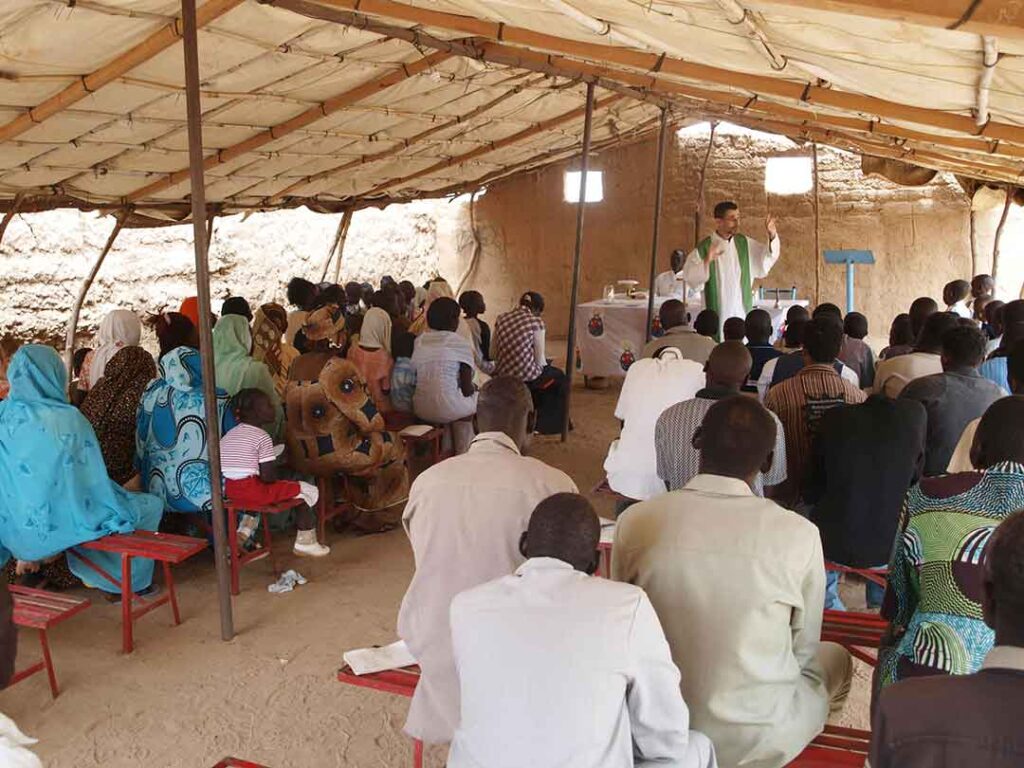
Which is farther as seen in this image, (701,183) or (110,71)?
(701,183)

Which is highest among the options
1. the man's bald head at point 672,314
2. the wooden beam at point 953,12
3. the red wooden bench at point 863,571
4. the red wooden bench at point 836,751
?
the wooden beam at point 953,12

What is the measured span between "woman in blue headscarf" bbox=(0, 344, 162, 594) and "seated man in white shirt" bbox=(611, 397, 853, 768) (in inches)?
108

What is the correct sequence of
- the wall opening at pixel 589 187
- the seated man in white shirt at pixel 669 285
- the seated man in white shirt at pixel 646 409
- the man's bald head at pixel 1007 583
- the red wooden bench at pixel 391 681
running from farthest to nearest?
1. the wall opening at pixel 589 187
2. the seated man in white shirt at pixel 669 285
3. the seated man in white shirt at pixel 646 409
4. the red wooden bench at pixel 391 681
5. the man's bald head at pixel 1007 583

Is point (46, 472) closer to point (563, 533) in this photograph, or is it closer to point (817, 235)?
point (563, 533)

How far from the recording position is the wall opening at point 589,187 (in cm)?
1330

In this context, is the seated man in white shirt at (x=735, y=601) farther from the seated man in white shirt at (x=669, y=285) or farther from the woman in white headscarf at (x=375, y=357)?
the seated man in white shirt at (x=669, y=285)

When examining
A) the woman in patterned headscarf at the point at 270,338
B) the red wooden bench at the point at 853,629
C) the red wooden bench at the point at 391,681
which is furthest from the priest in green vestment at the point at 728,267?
the red wooden bench at the point at 391,681

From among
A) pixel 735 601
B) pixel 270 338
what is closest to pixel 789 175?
pixel 270 338

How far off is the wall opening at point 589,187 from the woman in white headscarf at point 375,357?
765cm

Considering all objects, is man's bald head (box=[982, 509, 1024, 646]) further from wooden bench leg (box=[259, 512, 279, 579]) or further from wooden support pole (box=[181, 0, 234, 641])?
wooden bench leg (box=[259, 512, 279, 579])

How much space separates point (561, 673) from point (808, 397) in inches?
100

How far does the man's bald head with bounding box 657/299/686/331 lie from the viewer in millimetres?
5828

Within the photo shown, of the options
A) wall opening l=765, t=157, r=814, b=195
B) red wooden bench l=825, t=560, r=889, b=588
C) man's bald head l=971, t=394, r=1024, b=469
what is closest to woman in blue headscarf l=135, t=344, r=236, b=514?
red wooden bench l=825, t=560, r=889, b=588

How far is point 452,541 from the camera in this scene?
2.60 metres
